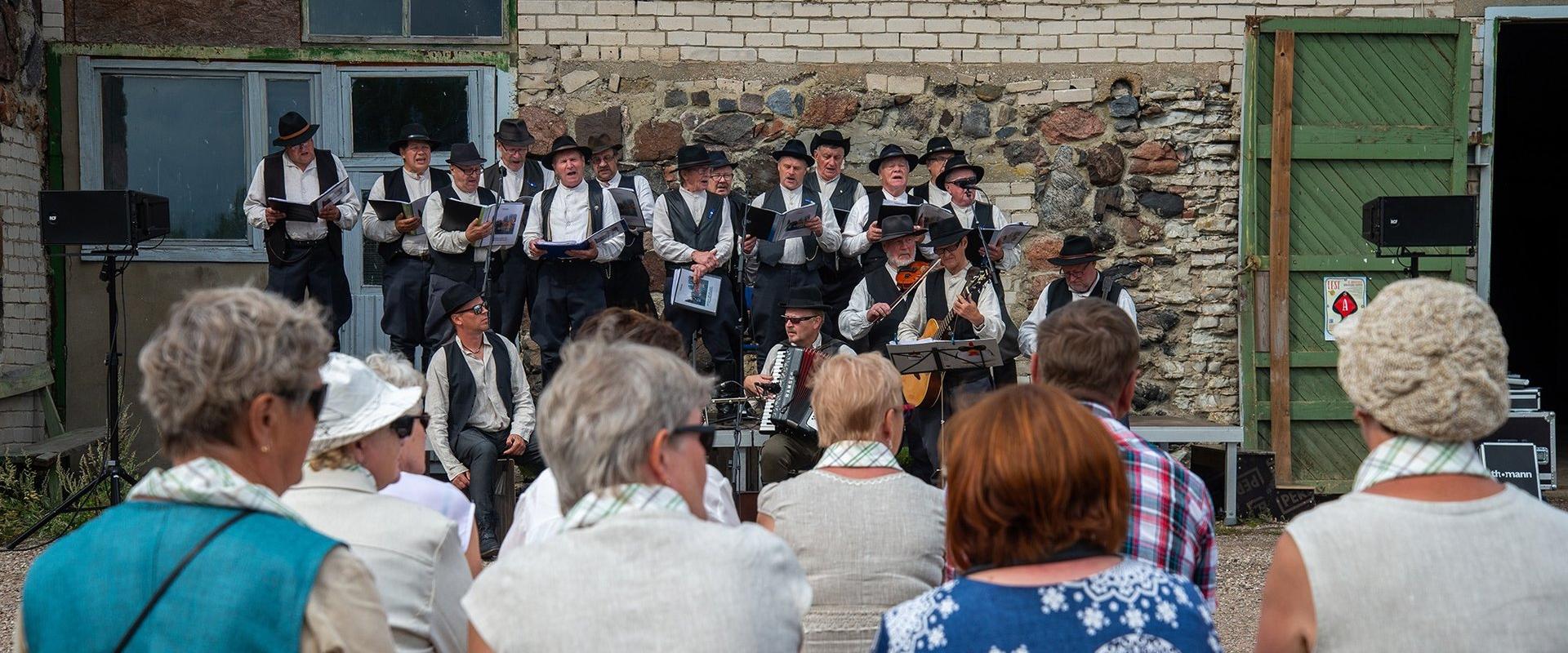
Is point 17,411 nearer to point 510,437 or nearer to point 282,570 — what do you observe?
point 510,437

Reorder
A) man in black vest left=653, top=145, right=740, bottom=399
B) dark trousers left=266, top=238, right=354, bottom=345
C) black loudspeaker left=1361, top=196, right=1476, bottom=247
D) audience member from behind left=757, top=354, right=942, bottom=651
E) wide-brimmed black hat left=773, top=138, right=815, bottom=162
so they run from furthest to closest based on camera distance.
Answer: wide-brimmed black hat left=773, top=138, right=815, bottom=162
man in black vest left=653, top=145, right=740, bottom=399
dark trousers left=266, top=238, right=354, bottom=345
black loudspeaker left=1361, top=196, right=1476, bottom=247
audience member from behind left=757, top=354, right=942, bottom=651

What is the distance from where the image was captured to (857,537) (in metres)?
2.87

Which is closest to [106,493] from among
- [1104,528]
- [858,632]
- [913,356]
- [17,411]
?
[17,411]

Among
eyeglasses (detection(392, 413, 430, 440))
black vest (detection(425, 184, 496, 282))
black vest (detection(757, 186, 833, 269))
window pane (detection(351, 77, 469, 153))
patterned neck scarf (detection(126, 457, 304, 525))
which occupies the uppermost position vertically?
window pane (detection(351, 77, 469, 153))

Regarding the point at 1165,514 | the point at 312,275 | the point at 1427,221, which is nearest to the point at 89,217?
the point at 312,275

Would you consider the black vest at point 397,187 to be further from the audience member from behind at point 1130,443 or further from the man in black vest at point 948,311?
the audience member from behind at point 1130,443

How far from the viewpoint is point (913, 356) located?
6.39 meters

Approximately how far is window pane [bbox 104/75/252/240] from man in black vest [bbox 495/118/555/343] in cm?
170

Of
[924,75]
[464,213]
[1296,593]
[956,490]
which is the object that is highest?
[924,75]

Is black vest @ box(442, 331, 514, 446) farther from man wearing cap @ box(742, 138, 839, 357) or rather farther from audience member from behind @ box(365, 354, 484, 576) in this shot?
audience member from behind @ box(365, 354, 484, 576)

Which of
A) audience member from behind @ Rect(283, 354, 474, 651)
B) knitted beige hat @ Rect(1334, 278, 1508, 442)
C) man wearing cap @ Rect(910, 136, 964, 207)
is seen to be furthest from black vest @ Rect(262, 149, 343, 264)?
knitted beige hat @ Rect(1334, 278, 1508, 442)

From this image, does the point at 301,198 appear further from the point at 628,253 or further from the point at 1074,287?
the point at 1074,287

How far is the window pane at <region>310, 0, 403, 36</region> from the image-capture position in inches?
328

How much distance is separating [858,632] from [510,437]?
3.86 meters
